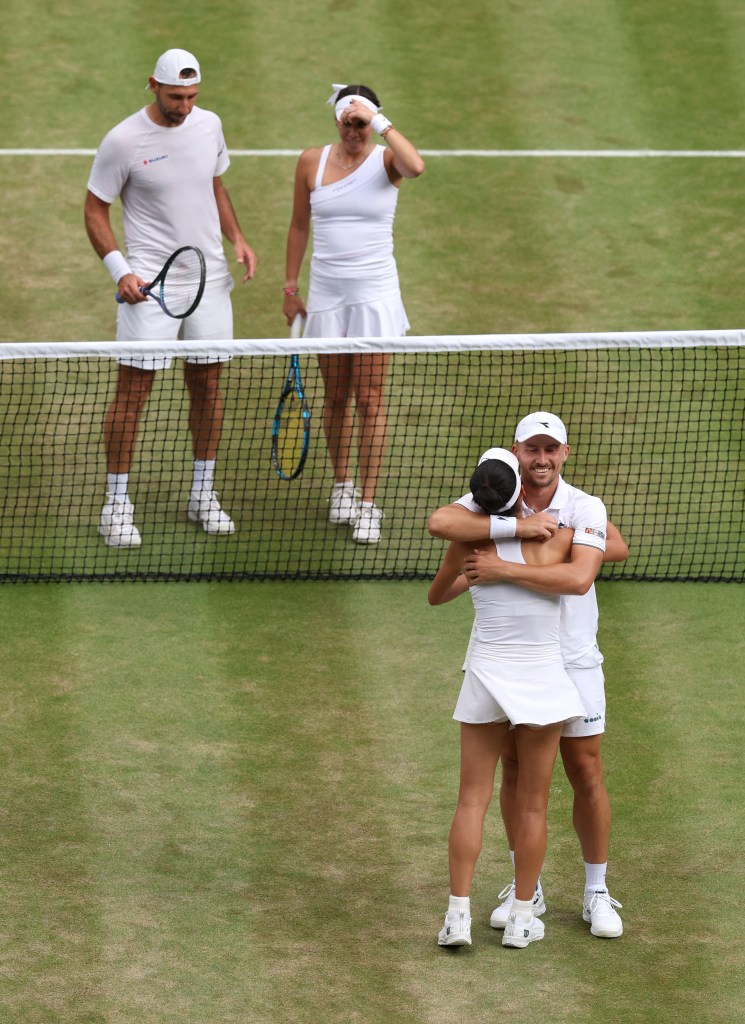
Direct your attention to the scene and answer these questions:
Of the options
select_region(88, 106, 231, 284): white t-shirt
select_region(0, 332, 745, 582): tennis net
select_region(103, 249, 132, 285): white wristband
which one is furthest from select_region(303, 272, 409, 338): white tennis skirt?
select_region(103, 249, 132, 285): white wristband

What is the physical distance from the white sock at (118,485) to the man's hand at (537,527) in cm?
455

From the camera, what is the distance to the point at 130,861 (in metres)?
7.87

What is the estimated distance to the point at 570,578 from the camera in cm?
701

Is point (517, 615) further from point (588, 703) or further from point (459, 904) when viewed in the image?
point (459, 904)

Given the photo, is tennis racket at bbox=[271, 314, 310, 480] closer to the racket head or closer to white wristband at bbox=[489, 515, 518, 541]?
the racket head

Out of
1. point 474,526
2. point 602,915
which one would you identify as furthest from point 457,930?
point 474,526

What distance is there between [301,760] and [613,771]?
1.49 m

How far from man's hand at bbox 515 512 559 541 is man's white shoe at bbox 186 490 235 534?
14.5 ft

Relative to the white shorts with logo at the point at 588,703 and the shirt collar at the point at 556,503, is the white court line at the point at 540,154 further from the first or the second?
the white shorts with logo at the point at 588,703

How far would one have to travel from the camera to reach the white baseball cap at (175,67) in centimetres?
1038

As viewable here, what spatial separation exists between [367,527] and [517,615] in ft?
13.5

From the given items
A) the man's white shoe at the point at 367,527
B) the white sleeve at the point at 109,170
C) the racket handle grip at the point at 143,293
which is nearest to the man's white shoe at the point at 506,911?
the man's white shoe at the point at 367,527

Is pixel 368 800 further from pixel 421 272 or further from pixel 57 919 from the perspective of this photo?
pixel 421 272

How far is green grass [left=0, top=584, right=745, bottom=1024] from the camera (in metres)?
7.01
